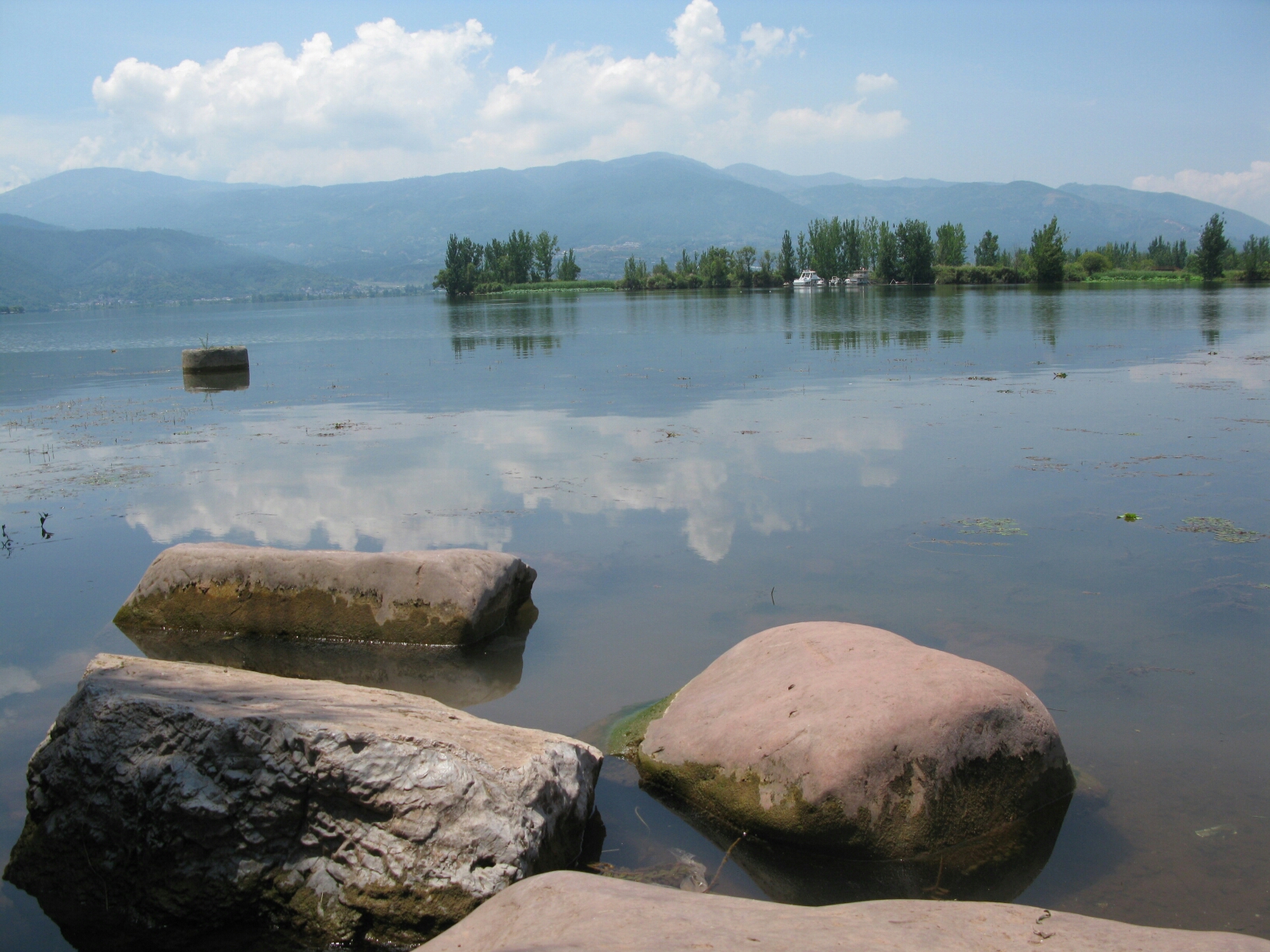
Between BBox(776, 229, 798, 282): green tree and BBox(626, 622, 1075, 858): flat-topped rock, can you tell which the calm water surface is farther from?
BBox(776, 229, 798, 282): green tree

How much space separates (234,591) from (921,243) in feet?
385

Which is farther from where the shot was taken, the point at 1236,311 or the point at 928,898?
the point at 1236,311

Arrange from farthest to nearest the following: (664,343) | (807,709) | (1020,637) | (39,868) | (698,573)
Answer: (664,343) < (698,573) < (1020,637) < (807,709) < (39,868)

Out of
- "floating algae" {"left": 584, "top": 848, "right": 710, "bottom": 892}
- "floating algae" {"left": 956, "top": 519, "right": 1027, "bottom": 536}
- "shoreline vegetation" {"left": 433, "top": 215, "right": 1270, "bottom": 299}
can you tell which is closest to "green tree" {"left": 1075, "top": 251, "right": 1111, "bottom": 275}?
"shoreline vegetation" {"left": 433, "top": 215, "right": 1270, "bottom": 299}

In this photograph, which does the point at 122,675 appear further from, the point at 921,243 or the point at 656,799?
the point at 921,243

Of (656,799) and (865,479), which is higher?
(865,479)

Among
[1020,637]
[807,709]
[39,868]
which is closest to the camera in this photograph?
[39,868]

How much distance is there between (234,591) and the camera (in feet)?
27.2

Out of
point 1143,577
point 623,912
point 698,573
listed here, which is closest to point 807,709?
point 623,912

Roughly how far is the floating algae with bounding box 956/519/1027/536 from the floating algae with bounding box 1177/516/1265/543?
1689mm

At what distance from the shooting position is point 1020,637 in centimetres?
731

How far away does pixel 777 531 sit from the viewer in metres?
10.2

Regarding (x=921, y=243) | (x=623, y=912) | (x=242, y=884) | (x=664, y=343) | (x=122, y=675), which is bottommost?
(x=242, y=884)

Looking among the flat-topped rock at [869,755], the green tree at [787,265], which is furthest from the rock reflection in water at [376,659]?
the green tree at [787,265]
